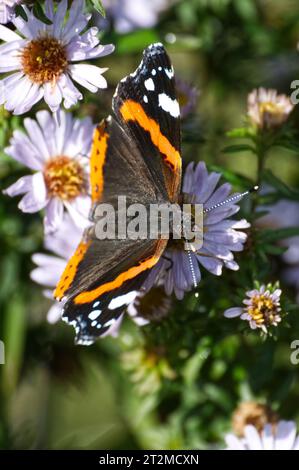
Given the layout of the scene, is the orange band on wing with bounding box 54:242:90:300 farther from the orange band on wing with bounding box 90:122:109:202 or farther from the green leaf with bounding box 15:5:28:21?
the green leaf with bounding box 15:5:28:21

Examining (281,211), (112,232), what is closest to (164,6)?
(281,211)

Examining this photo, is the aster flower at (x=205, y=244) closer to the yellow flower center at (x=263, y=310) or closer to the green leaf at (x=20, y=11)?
the yellow flower center at (x=263, y=310)

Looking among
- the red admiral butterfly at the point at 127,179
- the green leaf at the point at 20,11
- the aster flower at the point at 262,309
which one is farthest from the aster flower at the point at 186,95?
the aster flower at the point at 262,309

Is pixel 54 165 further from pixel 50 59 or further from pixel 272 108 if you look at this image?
pixel 272 108

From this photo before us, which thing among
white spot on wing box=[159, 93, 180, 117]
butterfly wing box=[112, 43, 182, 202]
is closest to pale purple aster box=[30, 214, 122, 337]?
butterfly wing box=[112, 43, 182, 202]

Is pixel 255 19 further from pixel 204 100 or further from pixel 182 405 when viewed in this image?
pixel 182 405

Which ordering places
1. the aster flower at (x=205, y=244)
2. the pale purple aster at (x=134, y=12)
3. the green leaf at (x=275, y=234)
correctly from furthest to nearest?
Result: the pale purple aster at (x=134, y=12), the green leaf at (x=275, y=234), the aster flower at (x=205, y=244)

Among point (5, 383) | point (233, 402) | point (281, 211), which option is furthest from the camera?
point (281, 211)
